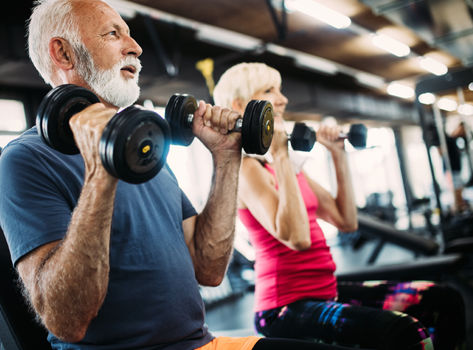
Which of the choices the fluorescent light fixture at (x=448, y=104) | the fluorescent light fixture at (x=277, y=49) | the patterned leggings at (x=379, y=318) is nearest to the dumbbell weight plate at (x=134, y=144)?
the patterned leggings at (x=379, y=318)

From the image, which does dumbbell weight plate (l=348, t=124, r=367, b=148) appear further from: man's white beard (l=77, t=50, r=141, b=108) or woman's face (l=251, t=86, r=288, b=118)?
man's white beard (l=77, t=50, r=141, b=108)

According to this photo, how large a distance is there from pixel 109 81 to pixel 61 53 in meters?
0.13

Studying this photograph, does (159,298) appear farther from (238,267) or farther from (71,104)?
(238,267)

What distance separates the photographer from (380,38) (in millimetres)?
6594

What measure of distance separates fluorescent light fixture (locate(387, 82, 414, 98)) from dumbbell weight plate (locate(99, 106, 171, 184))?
10109 millimetres

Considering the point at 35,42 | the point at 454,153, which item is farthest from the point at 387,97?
the point at 35,42

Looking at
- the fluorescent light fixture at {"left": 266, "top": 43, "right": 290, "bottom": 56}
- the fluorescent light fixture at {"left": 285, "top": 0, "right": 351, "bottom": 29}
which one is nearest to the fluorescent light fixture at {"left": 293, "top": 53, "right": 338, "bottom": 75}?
the fluorescent light fixture at {"left": 266, "top": 43, "right": 290, "bottom": 56}

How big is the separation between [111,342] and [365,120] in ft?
37.0

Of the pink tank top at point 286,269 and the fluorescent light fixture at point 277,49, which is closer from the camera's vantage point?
the pink tank top at point 286,269

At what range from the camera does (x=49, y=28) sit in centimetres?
107

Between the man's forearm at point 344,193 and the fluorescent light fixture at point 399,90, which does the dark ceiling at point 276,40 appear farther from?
the man's forearm at point 344,193

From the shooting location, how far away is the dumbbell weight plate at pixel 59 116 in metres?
0.80

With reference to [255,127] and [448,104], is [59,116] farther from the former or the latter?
[448,104]

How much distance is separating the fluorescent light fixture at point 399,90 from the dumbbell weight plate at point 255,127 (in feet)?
31.9
